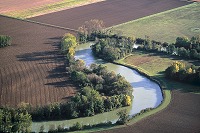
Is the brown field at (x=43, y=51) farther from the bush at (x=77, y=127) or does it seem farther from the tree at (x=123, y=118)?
the tree at (x=123, y=118)

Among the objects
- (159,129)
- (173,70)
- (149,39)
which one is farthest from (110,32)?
(159,129)

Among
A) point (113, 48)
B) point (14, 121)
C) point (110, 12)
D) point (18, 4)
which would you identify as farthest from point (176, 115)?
point (18, 4)

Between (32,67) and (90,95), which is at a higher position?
(32,67)

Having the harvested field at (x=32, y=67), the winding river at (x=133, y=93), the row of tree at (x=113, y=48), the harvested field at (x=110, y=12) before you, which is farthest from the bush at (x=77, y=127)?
the harvested field at (x=110, y=12)

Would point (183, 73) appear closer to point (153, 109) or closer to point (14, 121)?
point (153, 109)

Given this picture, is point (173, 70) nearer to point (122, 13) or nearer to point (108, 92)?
point (108, 92)

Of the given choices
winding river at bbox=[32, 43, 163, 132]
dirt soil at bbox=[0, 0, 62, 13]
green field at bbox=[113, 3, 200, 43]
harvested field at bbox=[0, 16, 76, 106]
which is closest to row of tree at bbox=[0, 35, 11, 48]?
harvested field at bbox=[0, 16, 76, 106]

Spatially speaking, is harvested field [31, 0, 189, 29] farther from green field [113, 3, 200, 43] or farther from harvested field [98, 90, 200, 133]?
harvested field [98, 90, 200, 133]
